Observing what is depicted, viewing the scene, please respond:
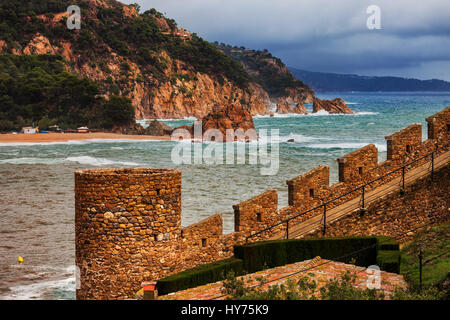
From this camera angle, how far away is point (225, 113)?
75.2 m

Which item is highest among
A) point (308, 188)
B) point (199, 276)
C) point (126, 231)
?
point (308, 188)

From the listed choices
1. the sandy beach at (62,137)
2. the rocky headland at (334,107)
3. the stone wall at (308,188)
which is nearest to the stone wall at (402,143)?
the stone wall at (308,188)

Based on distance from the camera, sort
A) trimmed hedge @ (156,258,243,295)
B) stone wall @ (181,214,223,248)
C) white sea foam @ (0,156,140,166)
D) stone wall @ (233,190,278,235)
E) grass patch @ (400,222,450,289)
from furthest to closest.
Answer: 1. white sea foam @ (0,156,140,166)
2. stone wall @ (233,190,278,235)
3. stone wall @ (181,214,223,248)
4. trimmed hedge @ (156,258,243,295)
5. grass patch @ (400,222,450,289)

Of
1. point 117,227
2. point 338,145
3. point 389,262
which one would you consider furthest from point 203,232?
point 338,145

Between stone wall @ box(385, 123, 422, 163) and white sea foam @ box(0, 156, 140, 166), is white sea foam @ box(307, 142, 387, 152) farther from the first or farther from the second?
stone wall @ box(385, 123, 422, 163)

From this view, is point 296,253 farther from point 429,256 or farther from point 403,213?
point 403,213

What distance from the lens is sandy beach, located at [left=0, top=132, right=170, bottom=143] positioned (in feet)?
247

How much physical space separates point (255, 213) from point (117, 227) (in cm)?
389

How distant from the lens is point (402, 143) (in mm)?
15539

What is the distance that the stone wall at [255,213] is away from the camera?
13.9m

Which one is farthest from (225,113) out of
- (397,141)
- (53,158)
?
(397,141)

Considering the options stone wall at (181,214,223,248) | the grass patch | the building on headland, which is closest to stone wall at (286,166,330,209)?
stone wall at (181,214,223,248)

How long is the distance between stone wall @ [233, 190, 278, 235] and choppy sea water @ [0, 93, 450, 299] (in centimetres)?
494

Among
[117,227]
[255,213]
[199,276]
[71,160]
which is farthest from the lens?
[71,160]
